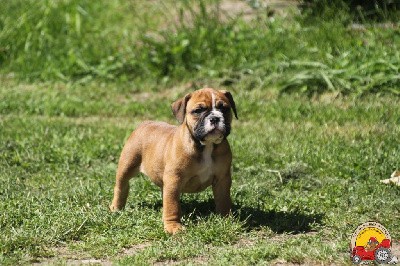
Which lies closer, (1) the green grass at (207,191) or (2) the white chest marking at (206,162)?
(1) the green grass at (207,191)

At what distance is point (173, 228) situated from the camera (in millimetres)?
6578

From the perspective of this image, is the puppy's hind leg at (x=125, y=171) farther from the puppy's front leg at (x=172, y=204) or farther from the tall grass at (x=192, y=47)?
the tall grass at (x=192, y=47)

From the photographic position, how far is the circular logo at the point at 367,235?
229 inches

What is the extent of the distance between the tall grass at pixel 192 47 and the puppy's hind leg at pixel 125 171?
425cm

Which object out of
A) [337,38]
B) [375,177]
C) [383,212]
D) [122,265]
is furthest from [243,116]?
[122,265]

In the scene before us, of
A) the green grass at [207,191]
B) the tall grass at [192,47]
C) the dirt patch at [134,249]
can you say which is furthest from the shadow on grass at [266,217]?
the tall grass at [192,47]

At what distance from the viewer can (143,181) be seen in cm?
820

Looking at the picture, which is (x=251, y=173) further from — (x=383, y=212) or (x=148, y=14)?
(x=148, y=14)

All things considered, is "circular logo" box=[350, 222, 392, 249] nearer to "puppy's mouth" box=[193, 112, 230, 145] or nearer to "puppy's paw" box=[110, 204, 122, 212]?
"puppy's mouth" box=[193, 112, 230, 145]

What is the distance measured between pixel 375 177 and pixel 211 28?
5314 millimetres

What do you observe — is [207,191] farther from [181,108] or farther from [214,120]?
[214,120]

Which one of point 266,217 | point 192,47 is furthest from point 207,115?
point 192,47

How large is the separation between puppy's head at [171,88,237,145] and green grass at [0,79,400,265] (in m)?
0.66

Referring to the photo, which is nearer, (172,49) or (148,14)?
(172,49)
